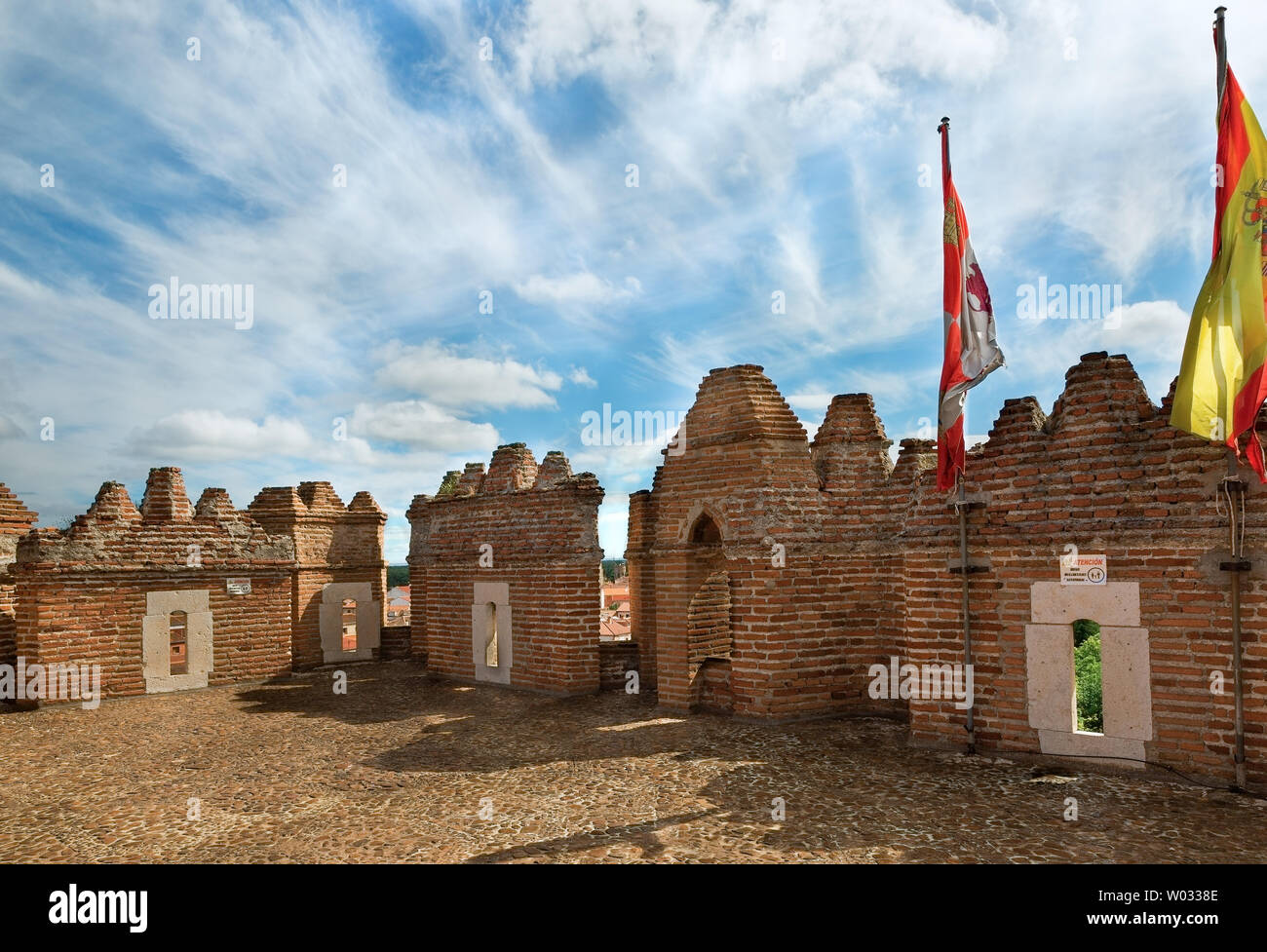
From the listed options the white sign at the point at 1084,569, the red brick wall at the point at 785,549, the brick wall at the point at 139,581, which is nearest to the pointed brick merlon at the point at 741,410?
the red brick wall at the point at 785,549

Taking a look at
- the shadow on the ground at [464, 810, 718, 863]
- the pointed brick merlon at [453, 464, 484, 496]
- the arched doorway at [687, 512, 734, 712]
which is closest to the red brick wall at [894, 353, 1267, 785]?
the arched doorway at [687, 512, 734, 712]

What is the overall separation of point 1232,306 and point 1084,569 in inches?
117

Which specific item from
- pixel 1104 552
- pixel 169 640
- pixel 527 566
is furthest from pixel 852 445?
pixel 169 640

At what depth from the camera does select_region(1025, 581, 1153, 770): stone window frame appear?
782 centimetres

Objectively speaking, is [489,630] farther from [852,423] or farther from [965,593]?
[965,593]

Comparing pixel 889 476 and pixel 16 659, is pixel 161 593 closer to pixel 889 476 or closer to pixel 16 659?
pixel 16 659

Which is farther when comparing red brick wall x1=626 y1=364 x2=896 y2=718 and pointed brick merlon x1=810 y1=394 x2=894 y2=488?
pointed brick merlon x1=810 y1=394 x2=894 y2=488

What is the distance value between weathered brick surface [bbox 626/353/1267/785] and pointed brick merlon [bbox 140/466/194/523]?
10.1 meters

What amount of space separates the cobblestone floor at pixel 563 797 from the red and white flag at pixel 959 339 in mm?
3656

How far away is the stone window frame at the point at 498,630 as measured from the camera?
1477cm

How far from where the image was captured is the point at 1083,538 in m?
8.12

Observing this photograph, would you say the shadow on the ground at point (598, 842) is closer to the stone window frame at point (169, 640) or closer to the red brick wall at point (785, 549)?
the red brick wall at point (785, 549)

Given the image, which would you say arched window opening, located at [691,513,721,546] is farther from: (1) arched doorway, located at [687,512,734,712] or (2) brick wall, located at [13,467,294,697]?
(2) brick wall, located at [13,467,294,697]

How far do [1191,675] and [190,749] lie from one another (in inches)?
485
